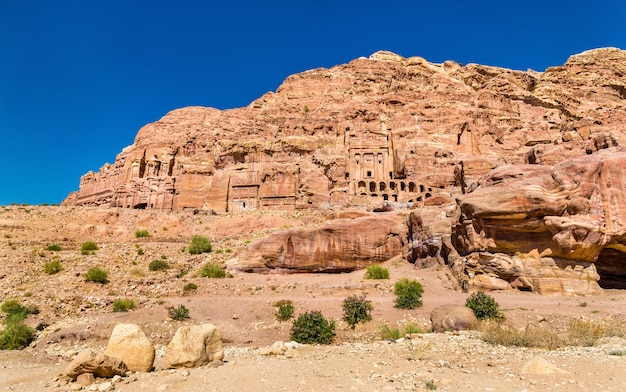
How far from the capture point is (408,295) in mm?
17969

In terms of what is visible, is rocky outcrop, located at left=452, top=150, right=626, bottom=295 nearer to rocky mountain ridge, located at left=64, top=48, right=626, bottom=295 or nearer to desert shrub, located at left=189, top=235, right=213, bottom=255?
rocky mountain ridge, located at left=64, top=48, right=626, bottom=295

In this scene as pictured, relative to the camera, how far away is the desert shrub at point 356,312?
16453 millimetres

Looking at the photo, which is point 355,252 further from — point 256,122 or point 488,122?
point 488,122

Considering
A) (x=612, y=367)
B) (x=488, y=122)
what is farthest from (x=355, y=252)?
(x=488, y=122)

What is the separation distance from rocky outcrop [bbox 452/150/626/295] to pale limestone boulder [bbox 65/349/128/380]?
17263 mm

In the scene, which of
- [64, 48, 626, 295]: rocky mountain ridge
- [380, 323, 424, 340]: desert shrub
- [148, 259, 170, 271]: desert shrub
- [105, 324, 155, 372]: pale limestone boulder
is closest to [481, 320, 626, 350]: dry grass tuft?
[380, 323, 424, 340]: desert shrub

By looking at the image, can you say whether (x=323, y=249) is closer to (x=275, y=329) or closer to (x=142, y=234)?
(x=275, y=329)

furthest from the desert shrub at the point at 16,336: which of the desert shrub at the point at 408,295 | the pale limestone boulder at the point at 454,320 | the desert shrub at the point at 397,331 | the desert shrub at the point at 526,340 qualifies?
the desert shrub at the point at 526,340

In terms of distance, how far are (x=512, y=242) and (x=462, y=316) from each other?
776 cm

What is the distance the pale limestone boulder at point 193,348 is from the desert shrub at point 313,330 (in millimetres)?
4973

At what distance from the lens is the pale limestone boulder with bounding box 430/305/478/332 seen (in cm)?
1343

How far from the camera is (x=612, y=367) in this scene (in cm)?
818

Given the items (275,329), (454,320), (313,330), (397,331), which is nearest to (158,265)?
(275,329)

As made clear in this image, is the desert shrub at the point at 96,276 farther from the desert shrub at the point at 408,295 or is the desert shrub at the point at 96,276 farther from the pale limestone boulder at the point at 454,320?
the pale limestone boulder at the point at 454,320
